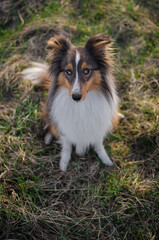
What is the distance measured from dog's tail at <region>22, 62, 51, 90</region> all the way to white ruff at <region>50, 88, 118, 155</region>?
0.88 m

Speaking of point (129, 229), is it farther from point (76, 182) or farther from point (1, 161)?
point (1, 161)

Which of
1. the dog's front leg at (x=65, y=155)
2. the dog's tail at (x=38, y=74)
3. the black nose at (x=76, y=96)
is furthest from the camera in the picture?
the dog's tail at (x=38, y=74)

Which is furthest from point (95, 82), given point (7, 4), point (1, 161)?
point (7, 4)

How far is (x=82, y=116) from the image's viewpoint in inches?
92.4

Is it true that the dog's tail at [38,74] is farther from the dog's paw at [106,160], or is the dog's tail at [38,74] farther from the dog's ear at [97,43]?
the dog's paw at [106,160]

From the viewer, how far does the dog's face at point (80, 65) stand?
2059 millimetres

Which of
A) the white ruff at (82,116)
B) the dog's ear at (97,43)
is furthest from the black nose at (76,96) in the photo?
the dog's ear at (97,43)

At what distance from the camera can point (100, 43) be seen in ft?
6.90

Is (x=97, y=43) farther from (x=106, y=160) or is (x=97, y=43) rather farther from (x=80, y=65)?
(x=106, y=160)

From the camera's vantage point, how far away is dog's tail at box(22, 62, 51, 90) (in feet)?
10.3

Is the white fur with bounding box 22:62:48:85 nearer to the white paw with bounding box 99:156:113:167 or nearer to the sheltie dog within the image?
the sheltie dog

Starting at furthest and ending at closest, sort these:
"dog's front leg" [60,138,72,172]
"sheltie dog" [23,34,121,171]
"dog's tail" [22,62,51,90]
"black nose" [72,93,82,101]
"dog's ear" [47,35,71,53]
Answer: "dog's tail" [22,62,51,90] < "dog's front leg" [60,138,72,172] < "dog's ear" [47,35,71,53] < "sheltie dog" [23,34,121,171] < "black nose" [72,93,82,101]

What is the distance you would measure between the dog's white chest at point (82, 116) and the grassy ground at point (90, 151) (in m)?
0.50

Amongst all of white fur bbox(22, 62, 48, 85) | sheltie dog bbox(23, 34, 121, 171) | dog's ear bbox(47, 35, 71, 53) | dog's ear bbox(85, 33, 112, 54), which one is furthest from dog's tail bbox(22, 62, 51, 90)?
dog's ear bbox(85, 33, 112, 54)
